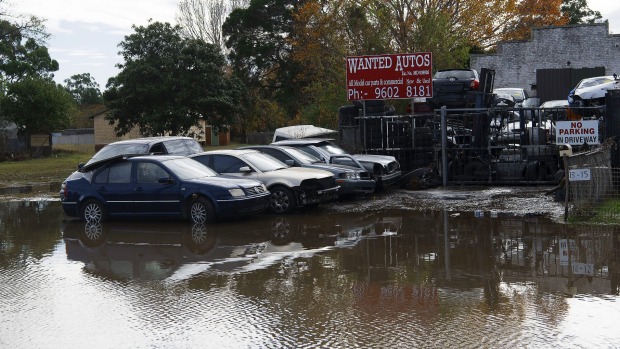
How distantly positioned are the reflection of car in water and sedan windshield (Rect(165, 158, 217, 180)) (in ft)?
3.44

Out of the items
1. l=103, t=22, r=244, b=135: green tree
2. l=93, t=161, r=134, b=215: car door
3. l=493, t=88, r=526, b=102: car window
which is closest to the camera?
l=93, t=161, r=134, b=215: car door

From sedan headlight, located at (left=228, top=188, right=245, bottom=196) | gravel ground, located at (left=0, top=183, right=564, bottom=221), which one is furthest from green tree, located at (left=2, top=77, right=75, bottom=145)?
sedan headlight, located at (left=228, top=188, right=245, bottom=196)

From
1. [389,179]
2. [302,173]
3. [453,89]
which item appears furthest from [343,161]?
[453,89]

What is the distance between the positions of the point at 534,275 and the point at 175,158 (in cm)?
855

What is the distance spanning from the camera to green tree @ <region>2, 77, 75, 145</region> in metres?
44.4

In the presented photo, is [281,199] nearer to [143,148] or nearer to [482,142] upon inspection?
[143,148]

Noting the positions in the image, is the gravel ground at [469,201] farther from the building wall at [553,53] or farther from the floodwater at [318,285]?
the building wall at [553,53]

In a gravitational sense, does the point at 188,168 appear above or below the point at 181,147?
below

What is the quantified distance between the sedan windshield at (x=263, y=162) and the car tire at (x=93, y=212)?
335 cm

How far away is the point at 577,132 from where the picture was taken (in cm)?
1684

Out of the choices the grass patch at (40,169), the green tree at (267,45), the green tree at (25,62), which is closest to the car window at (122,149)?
the grass patch at (40,169)

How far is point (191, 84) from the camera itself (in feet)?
128

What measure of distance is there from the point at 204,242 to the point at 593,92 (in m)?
14.2

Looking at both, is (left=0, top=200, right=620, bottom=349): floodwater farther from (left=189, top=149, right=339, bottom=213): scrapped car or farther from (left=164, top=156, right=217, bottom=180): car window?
(left=189, top=149, right=339, bottom=213): scrapped car
